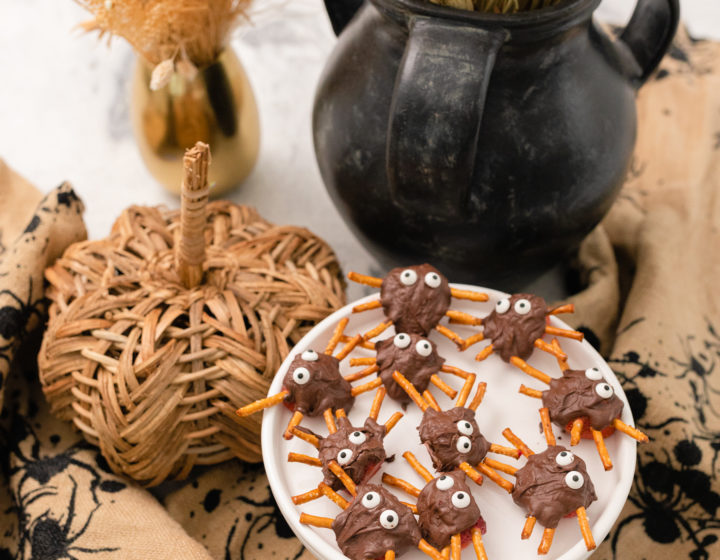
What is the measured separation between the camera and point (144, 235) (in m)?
0.78

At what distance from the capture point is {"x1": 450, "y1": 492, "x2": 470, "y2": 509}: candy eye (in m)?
0.54

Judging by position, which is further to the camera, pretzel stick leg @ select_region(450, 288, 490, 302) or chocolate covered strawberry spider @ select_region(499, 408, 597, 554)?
pretzel stick leg @ select_region(450, 288, 490, 302)

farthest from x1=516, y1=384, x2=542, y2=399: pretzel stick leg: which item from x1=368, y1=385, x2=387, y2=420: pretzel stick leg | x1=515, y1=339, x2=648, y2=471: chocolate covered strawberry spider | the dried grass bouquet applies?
the dried grass bouquet

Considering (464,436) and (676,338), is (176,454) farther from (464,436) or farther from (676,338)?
(676,338)

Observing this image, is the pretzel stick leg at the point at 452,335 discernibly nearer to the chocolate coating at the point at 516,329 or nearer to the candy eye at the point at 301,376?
the chocolate coating at the point at 516,329

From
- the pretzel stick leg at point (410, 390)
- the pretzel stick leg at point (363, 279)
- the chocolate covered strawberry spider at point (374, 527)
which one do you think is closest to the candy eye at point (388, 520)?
the chocolate covered strawberry spider at point (374, 527)

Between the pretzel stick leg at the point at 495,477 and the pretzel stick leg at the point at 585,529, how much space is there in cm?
5

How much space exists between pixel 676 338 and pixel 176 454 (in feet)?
1.62

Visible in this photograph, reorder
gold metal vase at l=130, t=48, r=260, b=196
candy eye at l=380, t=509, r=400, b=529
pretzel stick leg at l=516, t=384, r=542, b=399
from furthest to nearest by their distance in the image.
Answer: gold metal vase at l=130, t=48, r=260, b=196
pretzel stick leg at l=516, t=384, r=542, b=399
candy eye at l=380, t=509, r=400, b=529

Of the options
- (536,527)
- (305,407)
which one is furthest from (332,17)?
(536,527)

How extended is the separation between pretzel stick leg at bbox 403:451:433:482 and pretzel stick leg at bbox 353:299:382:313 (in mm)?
135

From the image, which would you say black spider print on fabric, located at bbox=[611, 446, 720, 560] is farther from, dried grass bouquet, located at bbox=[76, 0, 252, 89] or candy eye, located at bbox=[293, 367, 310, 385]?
dried grass bouquet, located at bbox=[76, 0, 252, 89]

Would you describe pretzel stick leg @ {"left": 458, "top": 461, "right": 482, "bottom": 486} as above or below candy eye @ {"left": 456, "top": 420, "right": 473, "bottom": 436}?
below

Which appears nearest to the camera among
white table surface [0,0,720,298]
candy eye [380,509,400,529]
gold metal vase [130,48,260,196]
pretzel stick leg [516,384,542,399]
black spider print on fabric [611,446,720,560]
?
candy eye [380,509,400,529]
